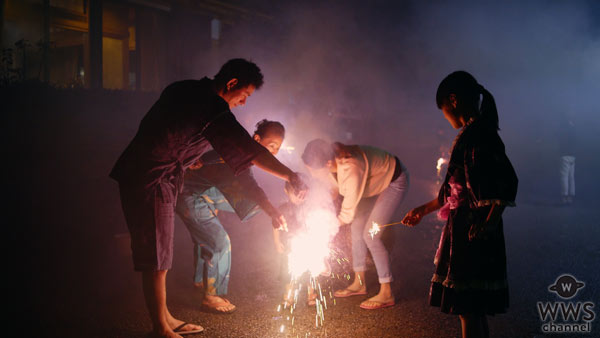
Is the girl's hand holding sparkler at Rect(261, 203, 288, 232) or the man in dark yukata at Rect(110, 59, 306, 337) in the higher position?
the man in dark yukata at Rect(110, 59, 306, 337)

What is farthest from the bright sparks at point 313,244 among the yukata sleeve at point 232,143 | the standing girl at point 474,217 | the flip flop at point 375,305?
the standing girl at point 474,217

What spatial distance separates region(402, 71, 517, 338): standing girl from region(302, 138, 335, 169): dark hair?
5.47 ft

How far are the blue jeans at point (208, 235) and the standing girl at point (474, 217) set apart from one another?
80.4 inches

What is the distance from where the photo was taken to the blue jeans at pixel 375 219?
3916 millimetres

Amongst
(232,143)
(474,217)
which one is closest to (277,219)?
(232,143)

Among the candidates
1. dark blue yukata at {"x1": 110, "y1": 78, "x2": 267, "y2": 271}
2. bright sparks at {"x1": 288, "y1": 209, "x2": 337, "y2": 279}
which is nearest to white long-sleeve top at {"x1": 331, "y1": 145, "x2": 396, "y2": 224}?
bright sparks at {"x1": 288, "y1": 209, "x2": 337, "y2": 279}

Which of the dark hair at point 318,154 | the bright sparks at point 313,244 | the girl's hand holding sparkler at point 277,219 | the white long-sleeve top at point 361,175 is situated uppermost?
the dark hair at point 318,154

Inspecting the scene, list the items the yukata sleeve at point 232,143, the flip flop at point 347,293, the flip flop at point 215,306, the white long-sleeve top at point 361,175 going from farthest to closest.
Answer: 1. the flip flop at point 347,293
2. the white long-sleeve top at point 361,175
3. the flip flop at point 215,306
4. the yukata sleeve at point 232,143

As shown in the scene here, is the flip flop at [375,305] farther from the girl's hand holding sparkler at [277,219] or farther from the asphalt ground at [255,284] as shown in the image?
the girl's hand holding sparkler at [277,219]

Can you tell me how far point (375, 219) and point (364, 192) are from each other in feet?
0.96

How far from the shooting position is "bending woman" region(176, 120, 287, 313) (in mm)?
3648

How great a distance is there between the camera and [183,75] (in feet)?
43.4

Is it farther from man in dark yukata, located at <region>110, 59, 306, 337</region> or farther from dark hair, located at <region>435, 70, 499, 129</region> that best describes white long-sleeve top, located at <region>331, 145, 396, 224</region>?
dark hair, located at <region>435, 70, 499, 129</region>

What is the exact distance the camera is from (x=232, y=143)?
8.95ft
